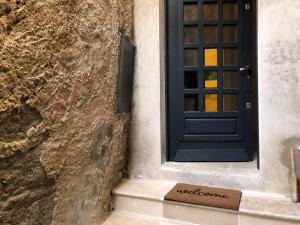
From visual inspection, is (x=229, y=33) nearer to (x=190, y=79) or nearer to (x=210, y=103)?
(x=190, y=79)

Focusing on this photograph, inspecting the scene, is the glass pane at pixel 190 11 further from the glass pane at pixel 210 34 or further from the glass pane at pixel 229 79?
the glass pane at pixel 229 79

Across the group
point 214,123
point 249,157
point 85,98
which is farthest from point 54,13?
point 249,157

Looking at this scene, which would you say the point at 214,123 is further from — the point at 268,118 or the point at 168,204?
the point at 168,204

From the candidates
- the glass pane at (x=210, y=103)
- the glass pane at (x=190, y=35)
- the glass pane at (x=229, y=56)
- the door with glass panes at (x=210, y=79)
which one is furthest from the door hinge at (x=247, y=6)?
the glass pane at (x=210, y=103)

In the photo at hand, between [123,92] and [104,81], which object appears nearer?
[104,81]

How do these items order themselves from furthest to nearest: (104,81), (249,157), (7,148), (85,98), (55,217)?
(249,157), (104,81), (85,98), (55,217), (7,148)

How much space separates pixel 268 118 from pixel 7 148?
2002 millimetres

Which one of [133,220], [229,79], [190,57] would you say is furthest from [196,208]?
[190,57]

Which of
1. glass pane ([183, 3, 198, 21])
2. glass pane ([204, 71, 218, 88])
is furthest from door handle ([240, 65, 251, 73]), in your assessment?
glass pane ([183, 3, 198, 21])

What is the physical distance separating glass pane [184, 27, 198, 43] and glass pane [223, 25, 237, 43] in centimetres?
32

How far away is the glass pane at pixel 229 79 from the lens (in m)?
3.01

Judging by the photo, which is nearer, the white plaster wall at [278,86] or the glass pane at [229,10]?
the white plaster wall at [278,86]

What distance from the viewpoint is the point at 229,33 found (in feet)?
9.87

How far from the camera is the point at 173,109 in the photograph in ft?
10.0
